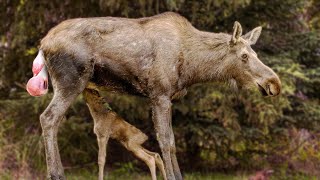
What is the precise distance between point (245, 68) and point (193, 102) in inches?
146

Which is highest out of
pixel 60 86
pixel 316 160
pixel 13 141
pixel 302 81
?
pixel 60 86

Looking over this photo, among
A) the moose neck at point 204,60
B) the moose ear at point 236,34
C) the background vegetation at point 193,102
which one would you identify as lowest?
the background vegetation at point 193,102

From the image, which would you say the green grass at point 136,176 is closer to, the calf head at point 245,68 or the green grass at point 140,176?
the green grass at point 140,176

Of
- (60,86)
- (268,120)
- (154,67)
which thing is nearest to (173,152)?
(154,67)

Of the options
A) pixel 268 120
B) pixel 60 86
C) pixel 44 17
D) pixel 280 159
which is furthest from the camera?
pixel 280 159

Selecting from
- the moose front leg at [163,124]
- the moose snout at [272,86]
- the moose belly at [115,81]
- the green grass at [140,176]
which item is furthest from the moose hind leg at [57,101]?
the green grass at [140,176]

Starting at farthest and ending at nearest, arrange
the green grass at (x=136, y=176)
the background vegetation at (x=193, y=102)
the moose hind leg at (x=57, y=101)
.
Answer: the green grass at (x=136, y=176) → the background vegetation at (x=193, y=102) → the moose hind leg at (x=57, y=101)

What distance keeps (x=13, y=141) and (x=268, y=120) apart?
4.10m

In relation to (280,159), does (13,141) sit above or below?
above

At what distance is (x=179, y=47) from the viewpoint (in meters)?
4.65

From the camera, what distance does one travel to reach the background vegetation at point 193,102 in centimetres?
819

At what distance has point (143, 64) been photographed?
14.8 ft

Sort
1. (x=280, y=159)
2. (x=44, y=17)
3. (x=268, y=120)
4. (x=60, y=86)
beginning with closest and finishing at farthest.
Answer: (x=60, y=86)
(x=268, y=120)
(x=44, y=17)
(x=280, y=159)

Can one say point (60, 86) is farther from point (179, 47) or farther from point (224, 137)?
point (224, 137)
